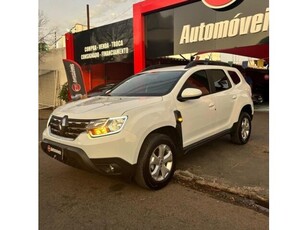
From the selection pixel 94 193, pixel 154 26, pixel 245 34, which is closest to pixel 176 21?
pixel 154 26

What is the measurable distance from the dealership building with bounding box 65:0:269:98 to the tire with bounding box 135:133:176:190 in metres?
5.62

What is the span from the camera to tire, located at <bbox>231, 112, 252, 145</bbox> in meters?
5.14

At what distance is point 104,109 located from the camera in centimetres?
314

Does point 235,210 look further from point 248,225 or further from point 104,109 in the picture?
point 104,109

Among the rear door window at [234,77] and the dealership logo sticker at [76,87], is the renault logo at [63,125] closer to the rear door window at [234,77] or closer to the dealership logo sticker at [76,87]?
the rear door window at [234,77]

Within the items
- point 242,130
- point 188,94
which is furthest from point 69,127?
point 242,130

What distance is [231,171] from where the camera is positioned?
3.92 meters

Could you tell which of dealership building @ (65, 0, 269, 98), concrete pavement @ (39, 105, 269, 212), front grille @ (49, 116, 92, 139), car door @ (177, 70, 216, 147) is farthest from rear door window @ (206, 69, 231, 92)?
dealership building @ (65, 0, 269, 98)

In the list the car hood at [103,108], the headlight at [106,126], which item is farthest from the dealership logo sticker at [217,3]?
the headlight at [106,126]

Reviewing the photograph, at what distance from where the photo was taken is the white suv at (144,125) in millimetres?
2971

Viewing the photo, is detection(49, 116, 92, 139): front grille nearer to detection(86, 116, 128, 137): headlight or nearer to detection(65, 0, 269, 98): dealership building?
detection(86, 116, 128, 137): headlight

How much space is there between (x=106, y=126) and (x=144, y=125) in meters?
0.43

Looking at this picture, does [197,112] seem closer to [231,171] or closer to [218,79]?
[231,171]

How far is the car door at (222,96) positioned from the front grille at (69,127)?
86.5 inches
